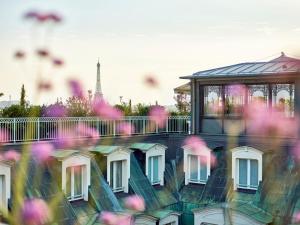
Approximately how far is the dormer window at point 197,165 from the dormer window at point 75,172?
4.45 m

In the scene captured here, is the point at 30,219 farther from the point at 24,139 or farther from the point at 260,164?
the point at 260,164

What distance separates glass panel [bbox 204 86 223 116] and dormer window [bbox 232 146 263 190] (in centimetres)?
228

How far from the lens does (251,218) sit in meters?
14.3

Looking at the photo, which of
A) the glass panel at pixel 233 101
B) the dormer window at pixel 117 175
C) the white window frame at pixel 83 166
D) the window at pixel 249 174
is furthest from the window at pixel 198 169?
the white window frame at pixel 83 166

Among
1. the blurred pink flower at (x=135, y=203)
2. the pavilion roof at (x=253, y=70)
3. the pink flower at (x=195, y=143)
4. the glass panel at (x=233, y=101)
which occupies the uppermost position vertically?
the pavilion roof at (x=253, y=70)

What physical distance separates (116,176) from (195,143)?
3.36 m

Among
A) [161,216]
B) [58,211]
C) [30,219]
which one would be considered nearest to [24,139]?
[58,211]

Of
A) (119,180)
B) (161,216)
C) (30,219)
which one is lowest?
(161,216)

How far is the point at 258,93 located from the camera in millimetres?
16875

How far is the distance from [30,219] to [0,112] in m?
12.9

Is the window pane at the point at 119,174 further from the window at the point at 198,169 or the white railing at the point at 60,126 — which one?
the window at the point at 198,169

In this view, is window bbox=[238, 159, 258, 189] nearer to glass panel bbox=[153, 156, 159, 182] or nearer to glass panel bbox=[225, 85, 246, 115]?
glass panel bbox=[225, 85, 246, 115]

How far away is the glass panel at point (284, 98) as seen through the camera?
1631 centimetres

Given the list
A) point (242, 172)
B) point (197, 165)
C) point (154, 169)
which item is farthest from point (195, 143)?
point (242, 172)
